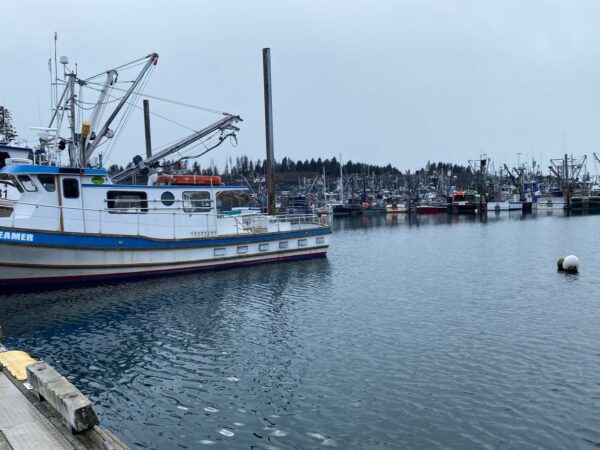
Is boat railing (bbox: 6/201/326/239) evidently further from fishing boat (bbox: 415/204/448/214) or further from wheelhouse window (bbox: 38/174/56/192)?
fishing boat (bbox: 415/204/448/214)

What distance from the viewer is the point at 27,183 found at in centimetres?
2098

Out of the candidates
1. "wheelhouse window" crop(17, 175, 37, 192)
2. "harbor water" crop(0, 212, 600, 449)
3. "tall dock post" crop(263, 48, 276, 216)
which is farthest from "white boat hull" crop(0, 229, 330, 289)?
"tall dock post" crop(263, 48, 276, 216)

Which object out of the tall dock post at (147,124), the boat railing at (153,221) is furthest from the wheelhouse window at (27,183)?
the tall dock post at (147,124)

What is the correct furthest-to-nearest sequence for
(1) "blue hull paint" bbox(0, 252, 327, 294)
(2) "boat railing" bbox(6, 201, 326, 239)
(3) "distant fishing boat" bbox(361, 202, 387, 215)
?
(3) "distant fishing boat" bbox(361, 202, 387, 215), (2) "boat railing" bbox(6, 201, 326, 239), (1) "blue hull paint" bbox(0, 252, 327, 294)

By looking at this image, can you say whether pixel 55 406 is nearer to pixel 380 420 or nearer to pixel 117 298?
pixel 380 420

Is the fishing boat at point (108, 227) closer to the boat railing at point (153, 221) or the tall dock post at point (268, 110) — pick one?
the boat railing at point (153, 221)

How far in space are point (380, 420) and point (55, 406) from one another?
5.67 m

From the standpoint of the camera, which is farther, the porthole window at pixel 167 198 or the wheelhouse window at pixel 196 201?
the wheelhouse window at pixel 196 201

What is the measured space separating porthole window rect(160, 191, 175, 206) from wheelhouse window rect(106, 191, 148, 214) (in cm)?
94

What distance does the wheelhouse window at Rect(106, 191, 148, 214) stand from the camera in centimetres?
2284

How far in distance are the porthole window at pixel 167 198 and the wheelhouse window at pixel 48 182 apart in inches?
204

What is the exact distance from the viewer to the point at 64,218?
21.5 metres

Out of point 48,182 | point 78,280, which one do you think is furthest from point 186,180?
point 78,280

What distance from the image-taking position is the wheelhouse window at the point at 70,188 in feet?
70.7
